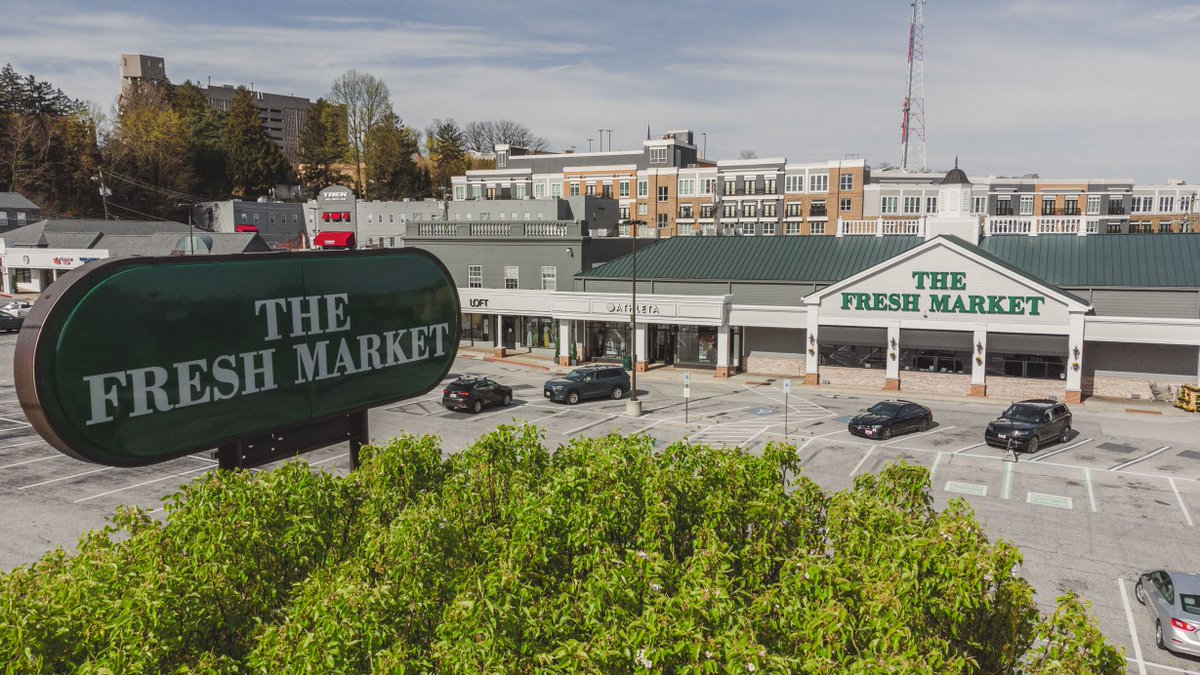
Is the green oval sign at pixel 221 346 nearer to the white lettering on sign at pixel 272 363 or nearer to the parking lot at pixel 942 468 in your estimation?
the white lettering on sign at pixel 272 363

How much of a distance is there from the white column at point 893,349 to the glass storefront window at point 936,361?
962 millimetres

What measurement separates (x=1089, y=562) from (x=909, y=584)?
15899 mm

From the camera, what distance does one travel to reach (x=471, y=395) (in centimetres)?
→ 3744

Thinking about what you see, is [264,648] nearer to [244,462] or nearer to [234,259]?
[244,462]

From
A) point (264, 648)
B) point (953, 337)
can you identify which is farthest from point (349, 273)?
point (953, 337)

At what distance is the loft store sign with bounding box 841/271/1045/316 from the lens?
134 feet

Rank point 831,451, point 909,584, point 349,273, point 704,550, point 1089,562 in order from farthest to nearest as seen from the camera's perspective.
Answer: point 831,451, point 1089,562, point 349,273, point 704,550, point 909,584

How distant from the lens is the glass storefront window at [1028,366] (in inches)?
1642

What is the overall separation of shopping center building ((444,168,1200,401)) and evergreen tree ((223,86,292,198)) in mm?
70775

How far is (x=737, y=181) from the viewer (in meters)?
91.3

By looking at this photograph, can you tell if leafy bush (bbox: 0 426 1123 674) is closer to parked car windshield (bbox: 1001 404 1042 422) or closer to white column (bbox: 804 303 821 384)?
parked car windshield (bbox: 1001 404 1042 422)

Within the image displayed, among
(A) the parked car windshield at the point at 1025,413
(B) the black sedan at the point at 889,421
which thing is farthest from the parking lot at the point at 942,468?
(A) the parked car windshield at the point at 1025,413

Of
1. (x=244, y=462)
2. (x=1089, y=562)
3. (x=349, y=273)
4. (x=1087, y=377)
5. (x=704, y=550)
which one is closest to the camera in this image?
(x=704, y=550)

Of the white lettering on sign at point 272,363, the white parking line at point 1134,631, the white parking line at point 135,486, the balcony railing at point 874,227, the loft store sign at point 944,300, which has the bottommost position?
the white parking line at point 1134,631
